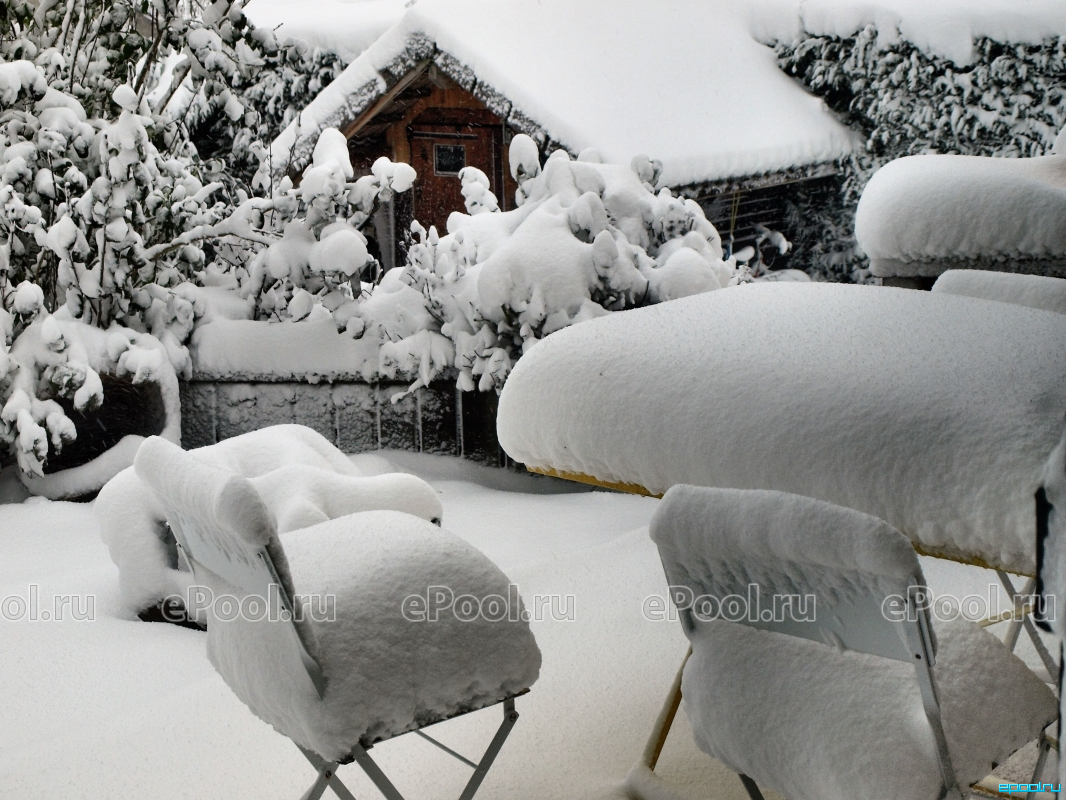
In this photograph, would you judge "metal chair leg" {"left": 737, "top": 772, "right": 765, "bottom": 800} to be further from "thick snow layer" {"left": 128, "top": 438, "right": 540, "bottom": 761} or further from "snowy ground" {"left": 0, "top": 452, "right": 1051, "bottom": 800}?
"snowy ground" {"left": 0, "top": 452, "right": 1051, "bottom": 800}

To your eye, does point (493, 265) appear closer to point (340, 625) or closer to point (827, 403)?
point (340, 625)

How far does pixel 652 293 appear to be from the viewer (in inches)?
172

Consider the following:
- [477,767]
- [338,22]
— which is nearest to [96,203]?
[477,767]

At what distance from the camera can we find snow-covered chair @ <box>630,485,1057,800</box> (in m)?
0.99

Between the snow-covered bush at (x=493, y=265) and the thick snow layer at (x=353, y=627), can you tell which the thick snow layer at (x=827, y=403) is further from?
the snow-covered bush at (x=493, y=265)

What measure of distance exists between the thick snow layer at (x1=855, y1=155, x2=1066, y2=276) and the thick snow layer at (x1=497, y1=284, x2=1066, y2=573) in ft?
2.03

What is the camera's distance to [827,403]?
91 centimetres

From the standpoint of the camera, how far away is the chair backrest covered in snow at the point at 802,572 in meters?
0.95

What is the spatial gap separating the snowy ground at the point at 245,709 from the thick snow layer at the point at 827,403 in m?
1.25

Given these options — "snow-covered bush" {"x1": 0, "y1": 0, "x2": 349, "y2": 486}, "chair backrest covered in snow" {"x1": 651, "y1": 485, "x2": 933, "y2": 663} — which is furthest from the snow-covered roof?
"chair backrest covered in snow" {"x1": 651, "y1": 485, "x2": 933, "y2": 663}

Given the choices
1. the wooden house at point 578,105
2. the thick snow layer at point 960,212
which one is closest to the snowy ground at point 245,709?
the thick snow layer at point 960,212

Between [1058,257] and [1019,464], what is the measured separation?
1161 mm

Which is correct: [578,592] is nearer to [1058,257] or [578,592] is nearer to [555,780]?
[555,780]

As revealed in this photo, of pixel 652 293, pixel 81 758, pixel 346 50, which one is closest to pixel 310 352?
pixel 652 293
